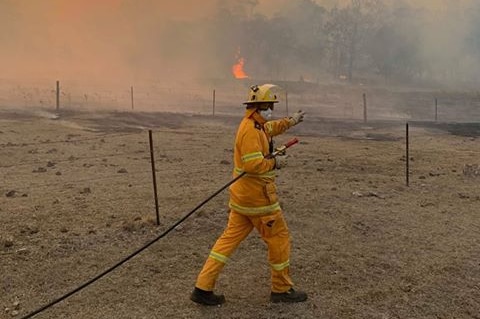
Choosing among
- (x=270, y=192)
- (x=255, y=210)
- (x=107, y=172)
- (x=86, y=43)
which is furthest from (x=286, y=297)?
(x=86, y=43)

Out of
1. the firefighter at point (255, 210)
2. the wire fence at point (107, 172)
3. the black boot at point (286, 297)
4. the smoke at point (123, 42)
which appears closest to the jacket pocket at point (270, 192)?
the firefighter at point (255, 210)

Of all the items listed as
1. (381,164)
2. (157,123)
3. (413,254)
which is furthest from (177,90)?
(413,254)

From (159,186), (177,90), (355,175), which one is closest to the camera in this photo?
(159,186)

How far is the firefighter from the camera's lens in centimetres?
448

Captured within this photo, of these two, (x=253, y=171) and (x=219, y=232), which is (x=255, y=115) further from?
(x=219, y=232)

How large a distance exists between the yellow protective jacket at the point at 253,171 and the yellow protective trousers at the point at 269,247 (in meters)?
0.10

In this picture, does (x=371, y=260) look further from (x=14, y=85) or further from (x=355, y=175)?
(x=14, y=85)

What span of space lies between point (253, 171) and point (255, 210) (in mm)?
371

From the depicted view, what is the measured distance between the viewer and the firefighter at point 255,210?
4.48m

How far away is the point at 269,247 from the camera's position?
4559 millimetres

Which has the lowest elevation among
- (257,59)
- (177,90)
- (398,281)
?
(398,281)

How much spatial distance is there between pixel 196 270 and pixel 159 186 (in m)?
3.88

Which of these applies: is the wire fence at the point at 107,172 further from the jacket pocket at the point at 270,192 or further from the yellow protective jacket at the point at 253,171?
the jacket pocket at the point at 270,192

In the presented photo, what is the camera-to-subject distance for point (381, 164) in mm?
11930
